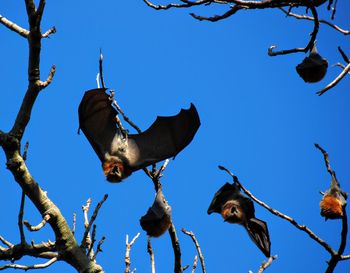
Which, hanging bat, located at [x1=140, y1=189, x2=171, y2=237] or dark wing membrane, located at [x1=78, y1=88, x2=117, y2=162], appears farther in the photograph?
dark wing membrane, located at [x1=78, y1=88, x2=117, y2=162]

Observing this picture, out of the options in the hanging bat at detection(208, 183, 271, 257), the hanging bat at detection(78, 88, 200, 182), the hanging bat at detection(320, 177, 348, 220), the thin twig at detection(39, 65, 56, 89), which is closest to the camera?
the thin twig at detection(39, 65, 56, 89)

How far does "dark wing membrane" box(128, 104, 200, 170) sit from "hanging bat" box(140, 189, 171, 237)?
36.3 inches

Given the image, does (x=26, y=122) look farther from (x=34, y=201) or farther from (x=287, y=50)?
(x=287, y=50)

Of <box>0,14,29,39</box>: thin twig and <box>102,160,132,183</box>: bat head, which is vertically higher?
<box>0,14,29,39</box>: thin twig

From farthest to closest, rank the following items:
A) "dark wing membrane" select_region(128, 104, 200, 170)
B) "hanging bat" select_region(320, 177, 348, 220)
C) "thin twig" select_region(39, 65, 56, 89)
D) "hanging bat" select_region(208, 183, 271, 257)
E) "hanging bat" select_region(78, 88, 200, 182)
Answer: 1. "hanging bat" select_region(78, 88, 200, 182)
2. "dark wing membrane" select_region(128, 104, 200, 170)
3. "hanging bat" select_region(208, 183, 271, 257)
4. "hanging bat" select_region(320, 177, 348, 220)
5. "thin twig" select_region(39, 65, 56, 89)

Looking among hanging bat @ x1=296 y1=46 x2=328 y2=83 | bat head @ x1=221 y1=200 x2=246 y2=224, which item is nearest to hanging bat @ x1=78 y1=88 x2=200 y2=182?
bat head @ x1=221 y1=200 x2=246 y2=224

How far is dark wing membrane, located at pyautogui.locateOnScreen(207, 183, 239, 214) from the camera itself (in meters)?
6.66

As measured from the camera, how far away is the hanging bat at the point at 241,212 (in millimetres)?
6402

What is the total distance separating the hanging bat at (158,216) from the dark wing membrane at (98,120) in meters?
1.95

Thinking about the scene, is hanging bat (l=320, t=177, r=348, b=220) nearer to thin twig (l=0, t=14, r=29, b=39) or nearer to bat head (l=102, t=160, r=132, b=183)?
bat head (l=102, t=160, r=132, b=183)

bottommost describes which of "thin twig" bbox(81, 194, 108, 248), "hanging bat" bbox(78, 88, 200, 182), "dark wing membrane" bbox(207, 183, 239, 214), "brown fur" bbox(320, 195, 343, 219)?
"brown fur" bbox(320, 195, 343, 219)

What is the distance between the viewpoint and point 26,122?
15.6 ft

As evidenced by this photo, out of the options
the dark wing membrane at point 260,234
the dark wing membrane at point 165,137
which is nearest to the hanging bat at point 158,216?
the dark wing membrane at point 165,137

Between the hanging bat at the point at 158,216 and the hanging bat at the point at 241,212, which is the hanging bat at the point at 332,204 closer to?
the hanging bat at the point at 241,212
